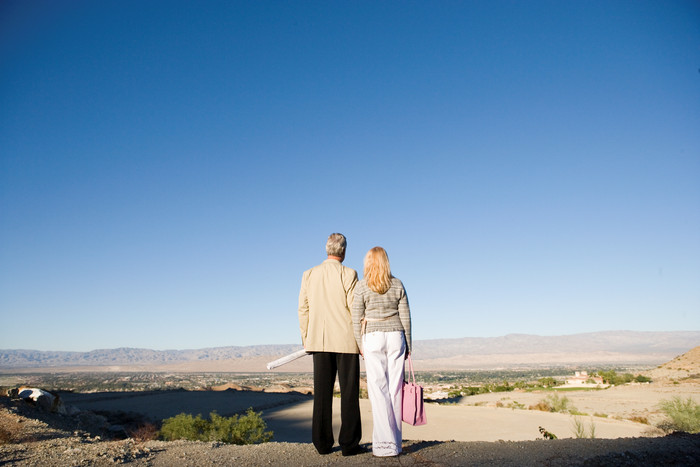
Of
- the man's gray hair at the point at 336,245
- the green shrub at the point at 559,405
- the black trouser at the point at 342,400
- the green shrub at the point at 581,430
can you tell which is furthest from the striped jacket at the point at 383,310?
the green shrub at the point at 559,405

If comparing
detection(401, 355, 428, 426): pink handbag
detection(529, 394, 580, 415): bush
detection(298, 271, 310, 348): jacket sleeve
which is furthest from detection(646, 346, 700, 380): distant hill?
detection(298, 271, 310, 348): jacket sleeve

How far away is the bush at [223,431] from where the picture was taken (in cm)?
1057

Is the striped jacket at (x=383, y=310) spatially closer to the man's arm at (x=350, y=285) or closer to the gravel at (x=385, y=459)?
the man's arm at (x=350, y=285)

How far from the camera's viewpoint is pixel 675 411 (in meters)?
12.7

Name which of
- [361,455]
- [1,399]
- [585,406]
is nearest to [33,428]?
[1,399]

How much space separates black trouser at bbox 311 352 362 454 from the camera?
507cm

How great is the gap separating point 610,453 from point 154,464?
471cm

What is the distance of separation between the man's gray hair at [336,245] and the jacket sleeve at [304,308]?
38 cm

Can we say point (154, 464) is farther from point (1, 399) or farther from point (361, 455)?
point (1, 399)

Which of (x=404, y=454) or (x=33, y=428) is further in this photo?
(x=33, y=428)

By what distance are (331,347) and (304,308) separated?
599mm

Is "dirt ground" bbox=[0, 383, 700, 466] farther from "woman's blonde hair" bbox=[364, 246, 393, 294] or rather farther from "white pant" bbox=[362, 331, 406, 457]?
"woman's blonde hair" bbox=[364, 246, 393, 294]

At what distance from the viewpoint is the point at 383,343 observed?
196 inches

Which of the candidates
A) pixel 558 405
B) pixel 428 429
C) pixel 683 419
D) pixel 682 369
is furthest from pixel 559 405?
pixel 682 369
